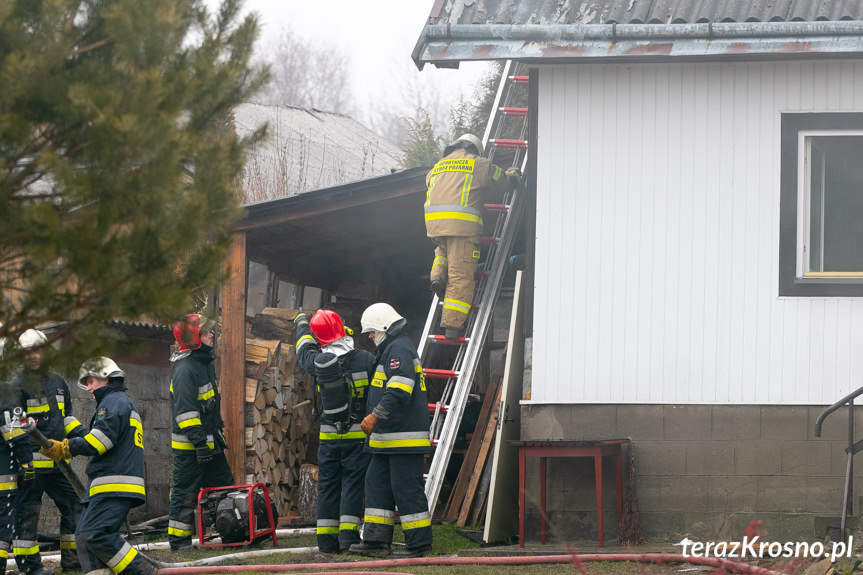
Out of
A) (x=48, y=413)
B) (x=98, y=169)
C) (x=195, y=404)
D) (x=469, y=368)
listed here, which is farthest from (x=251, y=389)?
(x=98, y=169)

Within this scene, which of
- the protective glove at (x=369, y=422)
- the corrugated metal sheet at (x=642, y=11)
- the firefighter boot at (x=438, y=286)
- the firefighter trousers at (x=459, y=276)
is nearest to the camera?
the corrugated metal sheet at (x=642, y=11)

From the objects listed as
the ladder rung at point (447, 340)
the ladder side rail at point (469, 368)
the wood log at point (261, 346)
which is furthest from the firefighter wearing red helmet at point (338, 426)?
the wood log at point (261, 346)

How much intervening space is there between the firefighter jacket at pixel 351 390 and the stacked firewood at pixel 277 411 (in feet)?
7.16

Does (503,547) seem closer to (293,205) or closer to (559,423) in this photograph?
(559,423)

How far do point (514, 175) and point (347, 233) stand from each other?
8.38 ft

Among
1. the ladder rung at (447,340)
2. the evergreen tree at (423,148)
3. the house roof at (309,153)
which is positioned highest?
the house roof at (309,153)

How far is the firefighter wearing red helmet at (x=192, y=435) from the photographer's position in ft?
28.5

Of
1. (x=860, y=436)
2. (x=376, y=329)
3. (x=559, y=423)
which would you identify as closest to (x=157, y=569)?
(x=376, y=329)

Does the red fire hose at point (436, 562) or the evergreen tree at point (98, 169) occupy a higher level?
the evergreen tree at point (98, 169)

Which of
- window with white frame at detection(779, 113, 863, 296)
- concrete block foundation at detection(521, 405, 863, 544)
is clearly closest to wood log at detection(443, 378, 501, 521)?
concrete block foundation at detection(521, 405, 863, 544)

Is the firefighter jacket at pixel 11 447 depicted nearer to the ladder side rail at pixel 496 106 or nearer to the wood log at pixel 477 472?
the wood log at pixel 477 472

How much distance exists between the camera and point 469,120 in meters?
15.9

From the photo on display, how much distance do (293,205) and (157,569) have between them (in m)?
4.19

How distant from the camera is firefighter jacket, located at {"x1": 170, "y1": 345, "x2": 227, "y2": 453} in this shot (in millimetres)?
8727
